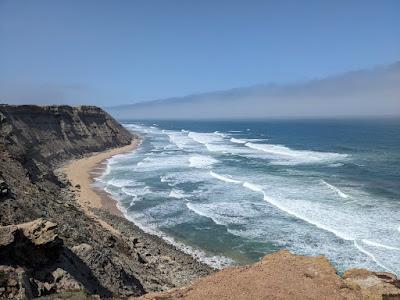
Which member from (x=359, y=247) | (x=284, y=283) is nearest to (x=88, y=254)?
(x=284, y=283)

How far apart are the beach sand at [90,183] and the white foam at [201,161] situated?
575 inches

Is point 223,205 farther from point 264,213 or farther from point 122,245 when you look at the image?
point 122,245

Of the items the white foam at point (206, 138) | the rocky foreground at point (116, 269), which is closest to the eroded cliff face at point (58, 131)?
the rocky foreground at point (116, 269)

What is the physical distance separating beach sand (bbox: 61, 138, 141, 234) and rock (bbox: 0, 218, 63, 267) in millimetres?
15039

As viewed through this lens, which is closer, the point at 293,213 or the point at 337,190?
the point at 293,213

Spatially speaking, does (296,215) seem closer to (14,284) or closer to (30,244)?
(30,244)

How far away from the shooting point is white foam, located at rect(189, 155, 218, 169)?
226 feet

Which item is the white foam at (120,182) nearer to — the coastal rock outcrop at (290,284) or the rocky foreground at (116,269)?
the rocky foreground at (116,269)

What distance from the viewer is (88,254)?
20828 millimetres

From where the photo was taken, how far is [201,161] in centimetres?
7469

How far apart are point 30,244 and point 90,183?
39274 mm

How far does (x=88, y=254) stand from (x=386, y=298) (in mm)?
13128

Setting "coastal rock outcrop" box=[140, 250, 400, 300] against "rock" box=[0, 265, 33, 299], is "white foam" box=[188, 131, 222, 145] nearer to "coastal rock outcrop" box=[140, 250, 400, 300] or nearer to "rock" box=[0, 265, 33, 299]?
"coastal rock outcrop" box=[140, 250, 400, 300]

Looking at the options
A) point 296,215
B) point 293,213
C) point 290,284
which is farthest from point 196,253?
point 290,284
